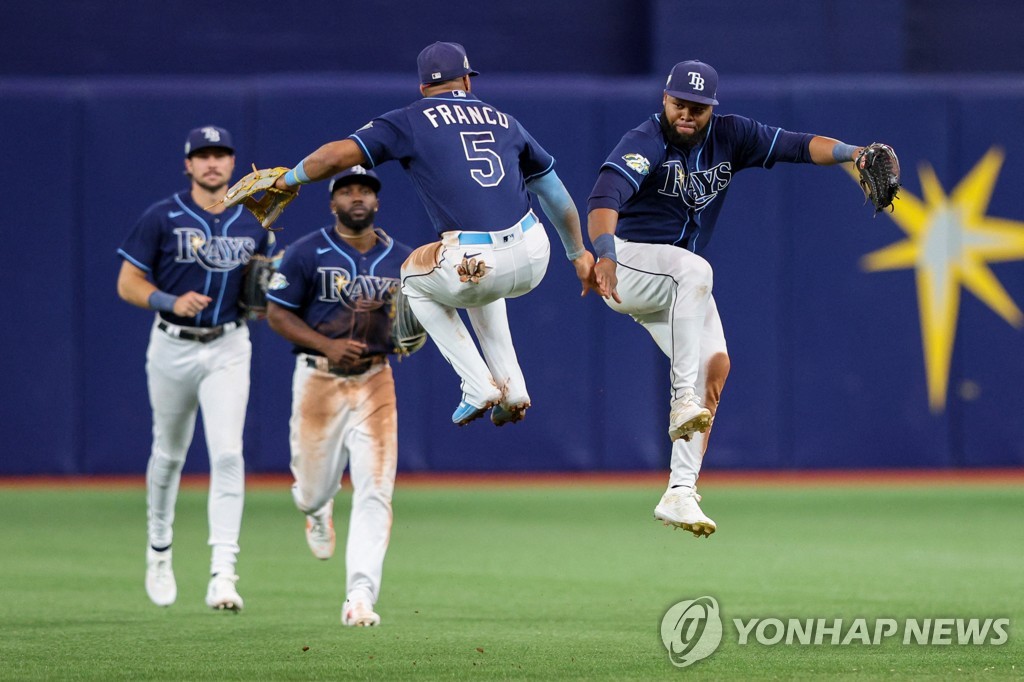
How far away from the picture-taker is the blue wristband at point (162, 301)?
903cm

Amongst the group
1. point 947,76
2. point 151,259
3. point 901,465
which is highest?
point 947,76

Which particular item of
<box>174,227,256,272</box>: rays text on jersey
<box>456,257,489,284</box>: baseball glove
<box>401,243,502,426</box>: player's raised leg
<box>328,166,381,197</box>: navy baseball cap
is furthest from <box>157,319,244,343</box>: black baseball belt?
<box>456,257,489,284</box>: baseball glove

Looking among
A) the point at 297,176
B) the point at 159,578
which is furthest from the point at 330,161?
the point at 159,578

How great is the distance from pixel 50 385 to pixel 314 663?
8770 millimetres

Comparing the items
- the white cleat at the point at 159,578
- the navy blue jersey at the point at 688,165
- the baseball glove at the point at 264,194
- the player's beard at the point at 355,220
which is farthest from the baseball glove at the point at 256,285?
the navy blue jersey at the point at 688,165

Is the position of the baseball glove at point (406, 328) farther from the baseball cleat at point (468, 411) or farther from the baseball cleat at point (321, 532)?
the baseball cleat at point (321, 532)

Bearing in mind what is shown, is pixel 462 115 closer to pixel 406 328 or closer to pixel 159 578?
pixel 406 328

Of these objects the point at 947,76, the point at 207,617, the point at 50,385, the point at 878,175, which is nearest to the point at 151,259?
the point at 207,617

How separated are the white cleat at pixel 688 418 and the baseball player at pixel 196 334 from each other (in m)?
2.97

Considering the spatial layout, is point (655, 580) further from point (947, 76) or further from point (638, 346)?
point (947, 76)

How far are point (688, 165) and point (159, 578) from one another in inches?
160

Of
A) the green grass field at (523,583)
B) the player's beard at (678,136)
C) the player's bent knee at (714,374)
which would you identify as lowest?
the green grass field at (523,583)

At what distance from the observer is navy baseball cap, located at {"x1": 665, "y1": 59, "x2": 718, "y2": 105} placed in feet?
23.4

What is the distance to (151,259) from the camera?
936 cm
